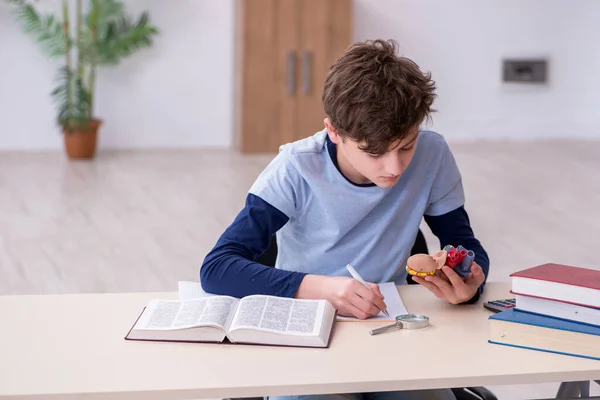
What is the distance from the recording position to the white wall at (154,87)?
22.7 feet

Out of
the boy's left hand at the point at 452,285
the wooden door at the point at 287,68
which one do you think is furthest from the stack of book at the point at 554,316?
the wooden door at the point at 287,68

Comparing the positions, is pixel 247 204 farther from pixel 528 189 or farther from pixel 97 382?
pixel 528 189

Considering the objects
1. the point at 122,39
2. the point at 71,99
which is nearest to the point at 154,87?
the point at 122,39

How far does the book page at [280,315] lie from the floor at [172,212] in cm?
140

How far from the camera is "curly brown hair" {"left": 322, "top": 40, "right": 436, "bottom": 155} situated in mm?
1736

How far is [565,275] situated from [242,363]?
61 cm

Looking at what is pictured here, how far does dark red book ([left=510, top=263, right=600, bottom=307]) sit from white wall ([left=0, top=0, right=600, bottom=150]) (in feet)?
19.0

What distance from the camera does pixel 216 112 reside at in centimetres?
730

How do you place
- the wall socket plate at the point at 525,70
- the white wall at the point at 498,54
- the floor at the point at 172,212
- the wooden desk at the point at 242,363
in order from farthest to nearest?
the wall socket plate at the point at 525,70 → the white wall at the point at 498,54 → the floor at the point at 172,212 → the wooden desk at the point at 242,363

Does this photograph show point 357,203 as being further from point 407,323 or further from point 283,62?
point 283,62

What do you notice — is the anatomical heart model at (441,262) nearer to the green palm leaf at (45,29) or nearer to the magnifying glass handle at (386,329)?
the magnifying glass handle at (386,329)

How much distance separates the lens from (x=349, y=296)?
1.69m

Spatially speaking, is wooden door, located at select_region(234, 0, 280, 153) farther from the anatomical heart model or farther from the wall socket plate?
the anatomical heart model

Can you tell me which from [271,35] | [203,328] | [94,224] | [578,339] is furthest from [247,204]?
[271,35]
